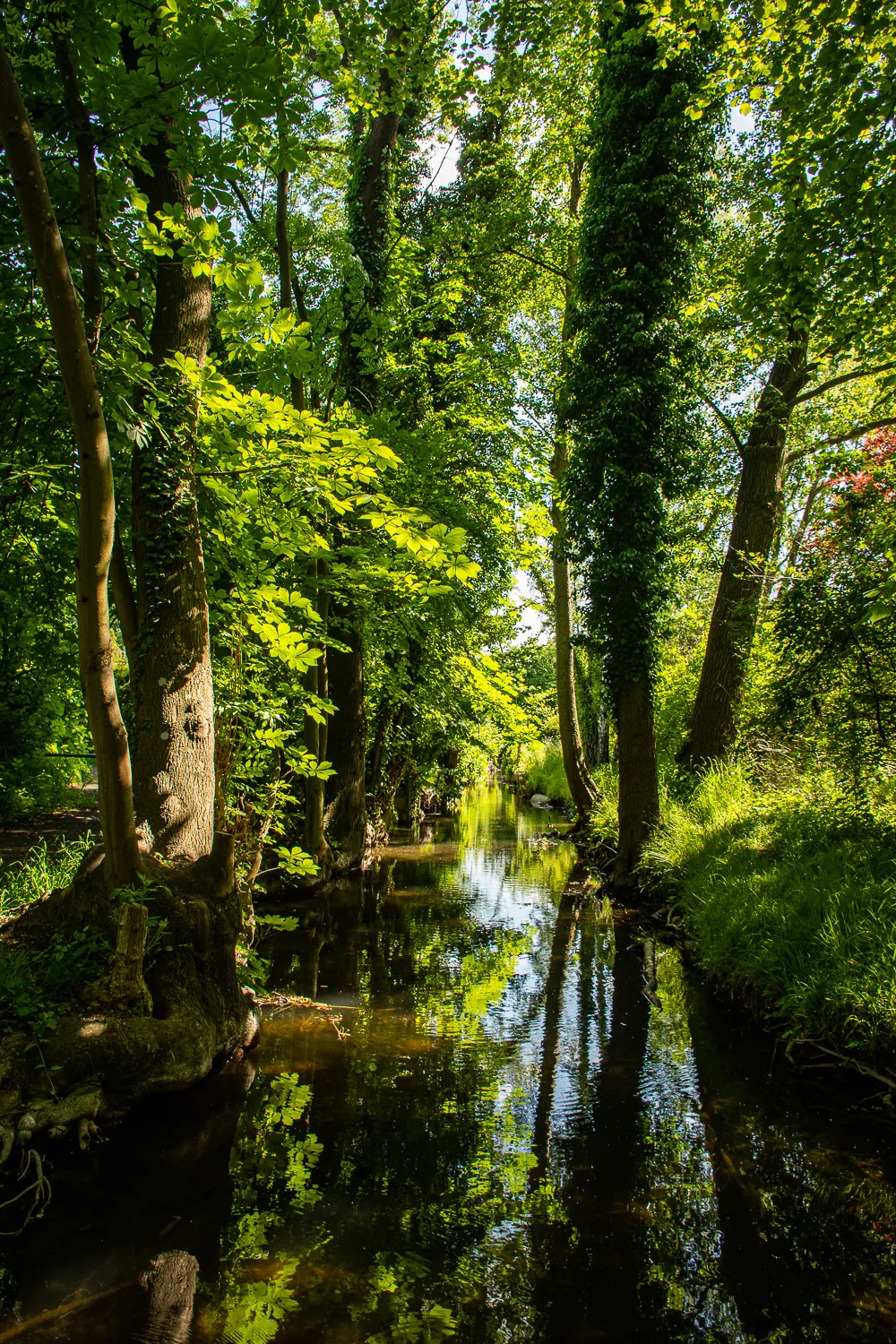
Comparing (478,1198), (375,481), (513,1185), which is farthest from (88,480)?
(513,1185)

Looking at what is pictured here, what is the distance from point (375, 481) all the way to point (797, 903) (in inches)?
181

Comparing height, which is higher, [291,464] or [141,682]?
[291,464]

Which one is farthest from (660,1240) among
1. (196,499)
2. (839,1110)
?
(196,499)

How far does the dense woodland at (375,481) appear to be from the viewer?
3.58 meters

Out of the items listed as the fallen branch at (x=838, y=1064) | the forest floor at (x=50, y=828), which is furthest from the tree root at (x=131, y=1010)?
the fallen branch at (x=838, y=1064)

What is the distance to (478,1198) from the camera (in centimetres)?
338

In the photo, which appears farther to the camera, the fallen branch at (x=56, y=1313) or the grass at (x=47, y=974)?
the grass at (x=47, y=974)

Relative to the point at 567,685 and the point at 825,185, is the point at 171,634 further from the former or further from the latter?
the point at 567,685

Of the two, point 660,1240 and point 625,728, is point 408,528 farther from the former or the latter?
point 625,728

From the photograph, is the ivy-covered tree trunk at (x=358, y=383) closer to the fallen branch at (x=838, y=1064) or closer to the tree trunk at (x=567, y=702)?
the tree trunk at (x=567, y=702)

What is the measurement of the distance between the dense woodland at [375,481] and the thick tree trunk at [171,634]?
0.03 meters

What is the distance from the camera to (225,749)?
560 cm

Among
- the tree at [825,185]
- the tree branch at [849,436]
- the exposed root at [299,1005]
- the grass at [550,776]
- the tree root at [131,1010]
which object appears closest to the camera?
the tree root at [131,1010]

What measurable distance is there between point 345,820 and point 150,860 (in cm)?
717
